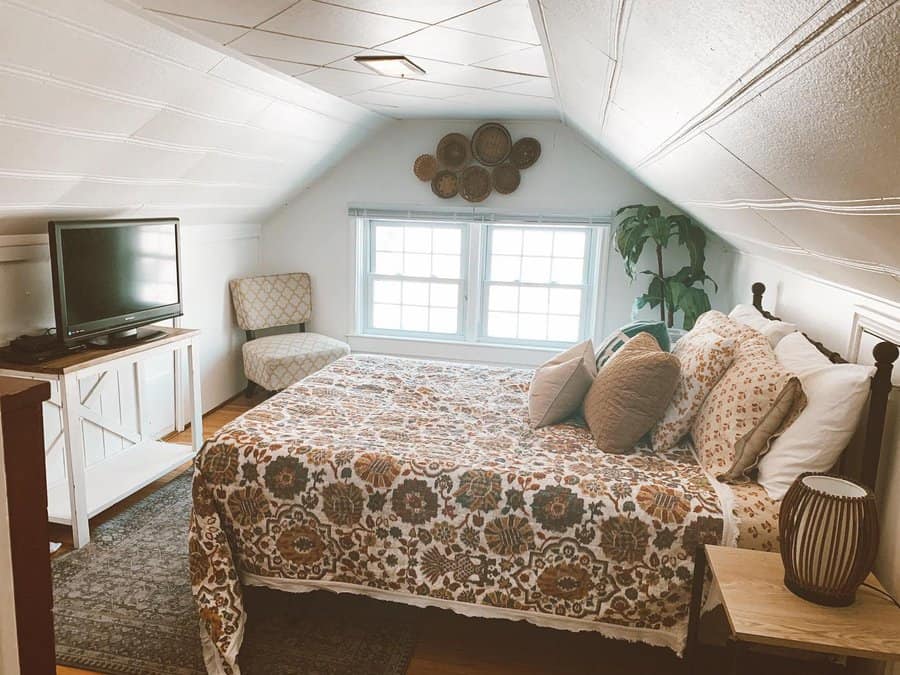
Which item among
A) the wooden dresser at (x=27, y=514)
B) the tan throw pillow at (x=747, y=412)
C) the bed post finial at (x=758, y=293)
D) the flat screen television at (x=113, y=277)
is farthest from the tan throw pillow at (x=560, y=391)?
the flat screen television at (x=113, y=277)

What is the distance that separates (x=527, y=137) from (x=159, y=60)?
9.00 feet

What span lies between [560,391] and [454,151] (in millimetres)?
2659

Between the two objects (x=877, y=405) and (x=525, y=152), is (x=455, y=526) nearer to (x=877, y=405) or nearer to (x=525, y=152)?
(x=877, y=405)

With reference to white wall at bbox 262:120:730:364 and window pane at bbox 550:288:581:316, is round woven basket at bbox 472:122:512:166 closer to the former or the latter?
white wall at bbox 262:120:730:364

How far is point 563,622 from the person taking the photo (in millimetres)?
2164

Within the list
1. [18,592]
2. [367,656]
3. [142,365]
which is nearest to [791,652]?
[367,656]

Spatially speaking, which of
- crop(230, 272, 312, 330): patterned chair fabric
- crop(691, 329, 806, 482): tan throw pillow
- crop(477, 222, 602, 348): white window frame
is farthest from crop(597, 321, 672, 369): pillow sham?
crop(230, 272, 312, 330): patterned chair fabric

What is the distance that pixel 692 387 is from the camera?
246 centimetres

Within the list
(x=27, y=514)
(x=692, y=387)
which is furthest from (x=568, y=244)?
(x=27, y=514)

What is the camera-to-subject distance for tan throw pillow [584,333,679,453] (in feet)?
7.79

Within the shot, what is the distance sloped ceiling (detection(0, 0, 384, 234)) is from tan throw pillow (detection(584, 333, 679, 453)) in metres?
2.01

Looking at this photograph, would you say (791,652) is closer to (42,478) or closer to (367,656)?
(367,656)

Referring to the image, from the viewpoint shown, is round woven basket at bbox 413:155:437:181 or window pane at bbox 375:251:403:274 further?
window pane at bbox 375:251:403:274

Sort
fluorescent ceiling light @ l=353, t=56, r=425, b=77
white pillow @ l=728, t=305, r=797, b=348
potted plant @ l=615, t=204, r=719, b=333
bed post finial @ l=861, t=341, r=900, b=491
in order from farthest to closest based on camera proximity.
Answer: potted plant @ l=615, t=204, r=719, b=333, fluorescent ceiling light @ l=353, t=56, r=425, b=77, white pillow @ l=728, t=305, r=797, b=348, bed post finial @ l=861, t=341, r=900, b=491
